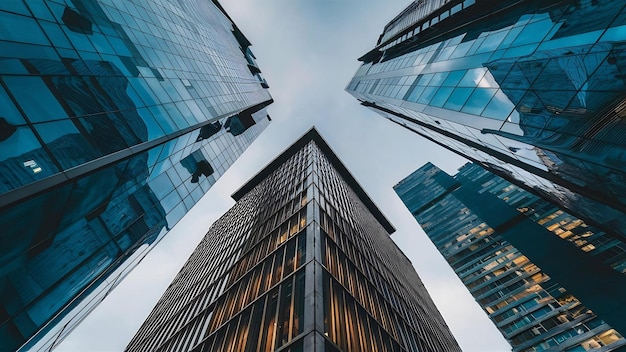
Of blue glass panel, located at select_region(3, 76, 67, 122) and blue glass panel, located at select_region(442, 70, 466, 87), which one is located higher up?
blue glass panel, located at select_region(3, 76, 67, 122)

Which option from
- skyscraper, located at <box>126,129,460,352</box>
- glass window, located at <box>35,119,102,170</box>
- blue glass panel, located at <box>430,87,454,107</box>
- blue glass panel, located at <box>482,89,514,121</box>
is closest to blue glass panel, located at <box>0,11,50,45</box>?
glass window, located at <box>35,119,102,170</box>

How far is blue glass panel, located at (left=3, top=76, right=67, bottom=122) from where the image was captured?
908cm

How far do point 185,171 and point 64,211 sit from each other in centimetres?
1146

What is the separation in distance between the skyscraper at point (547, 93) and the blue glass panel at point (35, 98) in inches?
837

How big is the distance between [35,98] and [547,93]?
21816mm

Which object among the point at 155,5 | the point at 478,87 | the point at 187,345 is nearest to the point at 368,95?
the point at 478,87

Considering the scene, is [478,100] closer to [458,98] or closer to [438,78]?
[458,98]

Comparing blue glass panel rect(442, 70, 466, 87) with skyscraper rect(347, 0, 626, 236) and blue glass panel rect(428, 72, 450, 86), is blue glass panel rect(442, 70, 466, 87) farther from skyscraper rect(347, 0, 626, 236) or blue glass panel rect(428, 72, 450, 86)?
blue glass panel rect(428, 72, 450, 86)

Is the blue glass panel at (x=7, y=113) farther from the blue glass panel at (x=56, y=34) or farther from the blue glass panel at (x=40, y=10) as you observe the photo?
the blue glass panel at (x=40, y=10)

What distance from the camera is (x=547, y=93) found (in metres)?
13.4

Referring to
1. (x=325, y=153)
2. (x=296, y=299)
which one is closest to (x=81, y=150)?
(x=296, y=299)

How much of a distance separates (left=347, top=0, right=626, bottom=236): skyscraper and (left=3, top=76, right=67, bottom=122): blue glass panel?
21250 millimetres

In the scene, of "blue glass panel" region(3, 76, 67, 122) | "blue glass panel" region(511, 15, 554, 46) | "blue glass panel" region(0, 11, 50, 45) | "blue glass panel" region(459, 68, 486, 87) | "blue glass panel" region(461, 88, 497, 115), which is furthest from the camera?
"blue glass panel" region(459, 68, 486, 87)

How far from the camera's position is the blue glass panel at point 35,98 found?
9078 mm
